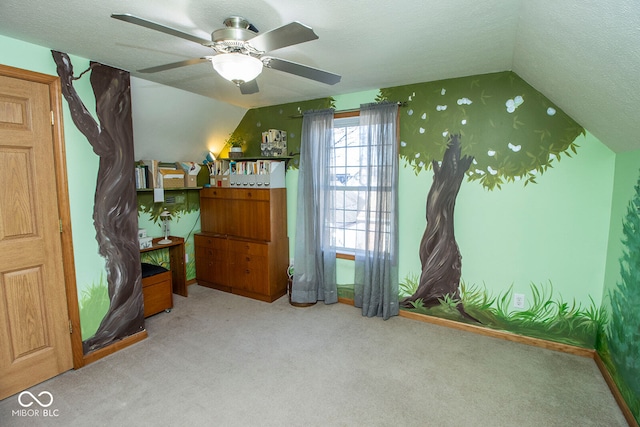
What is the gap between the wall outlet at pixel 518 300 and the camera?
2.76 m

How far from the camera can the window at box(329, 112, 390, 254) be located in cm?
339

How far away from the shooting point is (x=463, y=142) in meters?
2.86

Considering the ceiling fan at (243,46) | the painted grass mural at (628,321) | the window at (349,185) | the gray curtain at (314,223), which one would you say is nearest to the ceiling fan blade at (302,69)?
the ceiling fan at (243,46)

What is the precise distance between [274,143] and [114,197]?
1723 mm

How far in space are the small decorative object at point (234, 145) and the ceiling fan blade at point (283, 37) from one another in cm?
251

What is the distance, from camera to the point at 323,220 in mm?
3531

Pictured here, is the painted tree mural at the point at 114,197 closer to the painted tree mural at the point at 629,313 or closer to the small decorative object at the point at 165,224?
the small decorative object at the point at 165,224

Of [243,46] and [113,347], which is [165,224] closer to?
[113,347]

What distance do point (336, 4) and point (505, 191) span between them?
2.07 m

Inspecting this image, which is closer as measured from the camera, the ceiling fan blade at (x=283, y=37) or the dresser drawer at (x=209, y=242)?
the ceiling fan blade at (x=283, y=37)

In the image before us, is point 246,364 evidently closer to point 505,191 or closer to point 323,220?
point 323,220

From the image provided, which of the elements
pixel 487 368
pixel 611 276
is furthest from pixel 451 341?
pixel 611 276

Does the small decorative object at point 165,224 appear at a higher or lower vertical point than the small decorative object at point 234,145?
lower

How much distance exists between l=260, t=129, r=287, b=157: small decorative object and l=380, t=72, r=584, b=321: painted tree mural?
1.23 m
